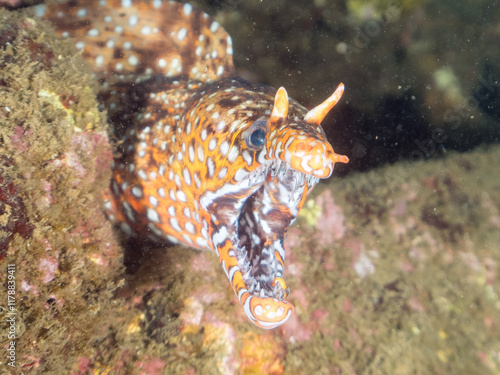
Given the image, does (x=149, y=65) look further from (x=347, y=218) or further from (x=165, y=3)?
(x=347, y=218)

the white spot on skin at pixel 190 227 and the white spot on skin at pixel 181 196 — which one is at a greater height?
the white spot on skin at pixel 181 196

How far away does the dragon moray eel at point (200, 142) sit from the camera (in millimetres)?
2330

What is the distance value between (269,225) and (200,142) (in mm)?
957

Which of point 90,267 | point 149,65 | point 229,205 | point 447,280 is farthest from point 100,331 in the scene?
point 447,280

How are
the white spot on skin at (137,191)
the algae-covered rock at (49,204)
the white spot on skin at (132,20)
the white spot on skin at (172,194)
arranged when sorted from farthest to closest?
1. the white spot on skin at (132,20)
2. the white spot on skin at (137,191)
3. the white spot on skin at (172,194)
4. the algae-covered rock at (49,204)

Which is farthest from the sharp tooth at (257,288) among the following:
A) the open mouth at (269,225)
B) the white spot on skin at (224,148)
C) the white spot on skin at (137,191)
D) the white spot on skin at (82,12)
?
the white spot on skin at (82,12)

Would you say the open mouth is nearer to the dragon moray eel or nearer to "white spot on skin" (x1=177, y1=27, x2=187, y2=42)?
the dragon moray eel

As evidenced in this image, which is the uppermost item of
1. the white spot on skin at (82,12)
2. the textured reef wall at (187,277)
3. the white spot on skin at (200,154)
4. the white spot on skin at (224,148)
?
the white spot on skin at (82,12)

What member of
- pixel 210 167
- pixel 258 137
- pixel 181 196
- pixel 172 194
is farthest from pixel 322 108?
pixel 172 194

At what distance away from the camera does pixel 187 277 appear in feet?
10.8

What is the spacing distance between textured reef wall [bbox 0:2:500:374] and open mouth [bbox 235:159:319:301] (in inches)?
27.7

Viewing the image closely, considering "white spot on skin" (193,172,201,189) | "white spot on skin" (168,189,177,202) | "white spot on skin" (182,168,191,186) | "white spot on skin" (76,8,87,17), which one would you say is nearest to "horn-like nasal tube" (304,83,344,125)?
"white spot on skin" (193,172,201,189)

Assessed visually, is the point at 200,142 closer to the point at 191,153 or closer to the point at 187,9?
the point at 191,153

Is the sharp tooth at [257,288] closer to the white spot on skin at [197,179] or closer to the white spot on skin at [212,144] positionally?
the white spot on skin at [197,179]
